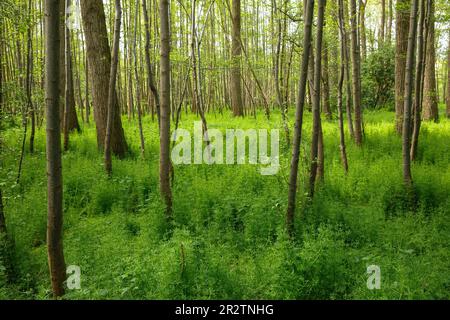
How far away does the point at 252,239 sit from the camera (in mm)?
4488

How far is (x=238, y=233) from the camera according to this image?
4699 millimetres

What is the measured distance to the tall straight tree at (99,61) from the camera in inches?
315

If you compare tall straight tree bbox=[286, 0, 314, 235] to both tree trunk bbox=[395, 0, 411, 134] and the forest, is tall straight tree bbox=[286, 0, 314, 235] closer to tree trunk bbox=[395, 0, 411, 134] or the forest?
the forest

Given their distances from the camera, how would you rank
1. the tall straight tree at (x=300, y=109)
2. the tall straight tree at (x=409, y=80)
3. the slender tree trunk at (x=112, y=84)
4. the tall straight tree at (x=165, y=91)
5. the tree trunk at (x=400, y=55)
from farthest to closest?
the tree trunk at (x=400, y=55), the slender tree trunk at (x=112, y=84), the tall straight tree at (x=409, y=80), the tall straight tree at (x=165, y=91), the tall straight tree at (x=300, y=109)

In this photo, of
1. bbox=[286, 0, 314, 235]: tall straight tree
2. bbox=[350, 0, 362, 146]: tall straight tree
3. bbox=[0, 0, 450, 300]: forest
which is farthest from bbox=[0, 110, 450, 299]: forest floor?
bbox=[350, 0, 362, 146]: tall straight tree

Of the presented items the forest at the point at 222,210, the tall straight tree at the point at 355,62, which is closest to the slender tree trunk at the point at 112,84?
the forest at the point at 222,210

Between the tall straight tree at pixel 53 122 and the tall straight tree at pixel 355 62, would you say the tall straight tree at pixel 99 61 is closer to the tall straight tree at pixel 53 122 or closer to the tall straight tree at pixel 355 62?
the tall straight tree at pixel 53 122

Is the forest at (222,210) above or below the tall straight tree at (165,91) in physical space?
below

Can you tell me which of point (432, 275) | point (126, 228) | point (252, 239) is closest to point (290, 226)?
point (252, 239)

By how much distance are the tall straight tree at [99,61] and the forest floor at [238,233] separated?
115cm

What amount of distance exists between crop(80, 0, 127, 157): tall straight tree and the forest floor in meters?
1.15

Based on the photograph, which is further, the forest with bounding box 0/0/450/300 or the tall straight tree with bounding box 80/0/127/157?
the tall straight tree with bounding box 80/0/127/157

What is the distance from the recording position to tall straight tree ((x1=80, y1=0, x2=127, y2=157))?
8.00 metres

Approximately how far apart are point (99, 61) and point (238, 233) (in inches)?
226
